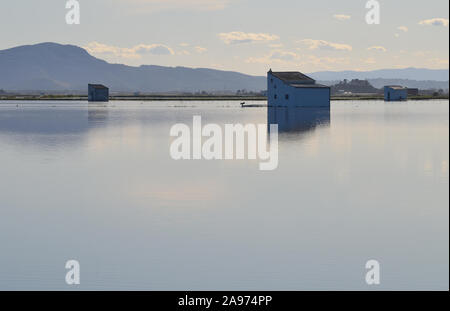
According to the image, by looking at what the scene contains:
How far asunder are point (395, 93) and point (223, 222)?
155 m

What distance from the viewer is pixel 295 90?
9400 centimetres

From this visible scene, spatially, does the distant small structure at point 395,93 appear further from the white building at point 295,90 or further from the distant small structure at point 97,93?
the distant small structure at point 97,93

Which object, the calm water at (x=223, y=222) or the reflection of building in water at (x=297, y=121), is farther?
the reflection of building in water at (x=297, y=121)

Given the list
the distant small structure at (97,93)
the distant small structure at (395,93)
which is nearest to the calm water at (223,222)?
the distant small structure at (395,93)

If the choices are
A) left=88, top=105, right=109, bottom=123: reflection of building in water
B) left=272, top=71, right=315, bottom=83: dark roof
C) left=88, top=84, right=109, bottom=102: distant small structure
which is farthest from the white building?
left=88, top=84, right=109, bottom=102: distant small structure

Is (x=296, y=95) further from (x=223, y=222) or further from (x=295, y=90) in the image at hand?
(x=223, y=222)

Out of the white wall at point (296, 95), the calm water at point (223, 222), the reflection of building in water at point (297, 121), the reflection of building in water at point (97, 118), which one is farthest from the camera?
the white wall at point (296, 95)

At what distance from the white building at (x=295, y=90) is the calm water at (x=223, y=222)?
65.9 meters

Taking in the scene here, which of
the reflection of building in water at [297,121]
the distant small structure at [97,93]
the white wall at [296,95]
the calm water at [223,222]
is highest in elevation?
the distant small structure at [97,93]

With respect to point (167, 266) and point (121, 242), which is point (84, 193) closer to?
point (121, 242)

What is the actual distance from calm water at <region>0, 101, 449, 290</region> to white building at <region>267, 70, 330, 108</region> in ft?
216

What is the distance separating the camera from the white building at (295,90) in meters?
94.9

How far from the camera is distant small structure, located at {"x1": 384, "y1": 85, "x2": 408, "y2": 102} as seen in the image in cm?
16188

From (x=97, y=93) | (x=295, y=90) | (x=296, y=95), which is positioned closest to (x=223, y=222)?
(x=295, y=90)
